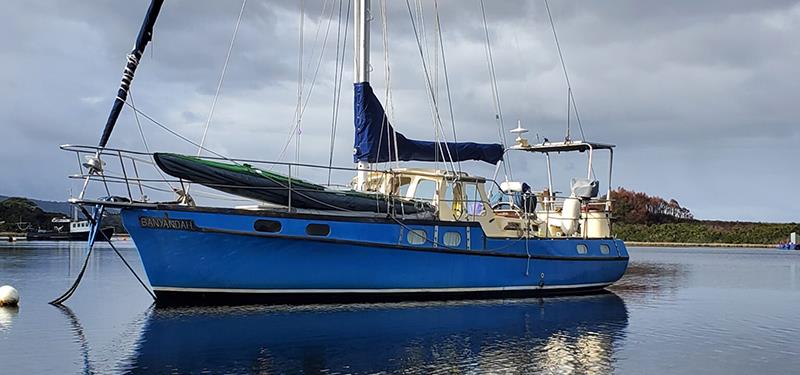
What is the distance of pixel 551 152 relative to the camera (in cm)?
2881

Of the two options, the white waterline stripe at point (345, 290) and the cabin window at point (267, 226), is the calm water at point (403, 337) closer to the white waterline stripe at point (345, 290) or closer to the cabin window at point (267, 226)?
the white waterline stripe at point (345, 290)

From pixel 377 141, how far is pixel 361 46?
2887 millimetres

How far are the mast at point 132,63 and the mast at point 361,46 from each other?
614 centimetres

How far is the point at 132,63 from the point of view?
18.7 meters

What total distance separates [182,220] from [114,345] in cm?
408

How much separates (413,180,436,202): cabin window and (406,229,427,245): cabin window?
1.68 meters

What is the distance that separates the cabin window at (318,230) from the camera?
19.9m

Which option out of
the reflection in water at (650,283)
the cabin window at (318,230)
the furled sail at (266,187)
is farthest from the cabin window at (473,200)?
the reflection in water at (650,283)

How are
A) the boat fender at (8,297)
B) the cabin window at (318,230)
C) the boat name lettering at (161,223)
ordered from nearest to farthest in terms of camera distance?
the boat name lettering at (161,223) < the cabin window at (318,230) < the boat fender at (8,297)

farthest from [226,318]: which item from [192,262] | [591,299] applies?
[591,299]

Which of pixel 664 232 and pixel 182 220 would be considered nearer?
pixel 182 220

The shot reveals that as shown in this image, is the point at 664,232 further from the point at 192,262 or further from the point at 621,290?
the point at 192,262

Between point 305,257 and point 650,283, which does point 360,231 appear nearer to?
point 305,257

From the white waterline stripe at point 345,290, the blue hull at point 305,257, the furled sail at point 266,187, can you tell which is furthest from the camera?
the white waterline stripe at point 345,290
